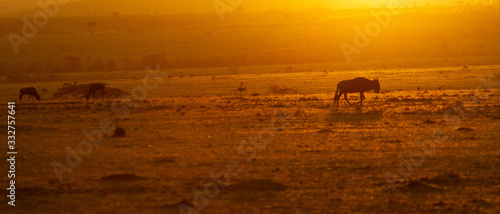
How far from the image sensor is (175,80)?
51.7 meters

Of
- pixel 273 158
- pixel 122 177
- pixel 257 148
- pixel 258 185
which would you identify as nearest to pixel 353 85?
pixel 257 148

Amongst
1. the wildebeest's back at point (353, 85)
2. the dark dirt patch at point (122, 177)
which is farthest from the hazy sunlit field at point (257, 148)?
the wildebeest's back at point (353, 85)

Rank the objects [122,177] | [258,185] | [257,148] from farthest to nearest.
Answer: [257,148], [122,177], [258,185]

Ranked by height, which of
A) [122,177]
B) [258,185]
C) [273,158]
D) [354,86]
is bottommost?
[258,185]

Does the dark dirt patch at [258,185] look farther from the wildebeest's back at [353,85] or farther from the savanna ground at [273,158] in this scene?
the wildebeest's back at [353,85]

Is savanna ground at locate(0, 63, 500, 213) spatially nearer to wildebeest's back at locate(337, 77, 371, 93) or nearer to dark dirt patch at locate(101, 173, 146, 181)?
dark dirt patch at locate(101, 173, 146, 181)

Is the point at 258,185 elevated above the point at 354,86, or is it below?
below

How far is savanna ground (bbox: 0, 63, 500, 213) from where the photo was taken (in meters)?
10.3

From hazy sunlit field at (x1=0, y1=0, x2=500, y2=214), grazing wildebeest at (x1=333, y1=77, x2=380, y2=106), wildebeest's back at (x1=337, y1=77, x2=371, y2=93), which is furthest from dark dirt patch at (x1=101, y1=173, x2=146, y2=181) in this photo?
wildebeest's back at (x1=337, y1=77, x2=371, y2=93)

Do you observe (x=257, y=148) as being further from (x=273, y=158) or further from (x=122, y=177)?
(x=122, y=177)

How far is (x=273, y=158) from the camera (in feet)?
47.7

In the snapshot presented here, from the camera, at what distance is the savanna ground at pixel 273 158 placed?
10.3m

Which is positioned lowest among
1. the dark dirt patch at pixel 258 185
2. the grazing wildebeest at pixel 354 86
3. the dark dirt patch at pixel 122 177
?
the dark dirt patch at pixel 258 185

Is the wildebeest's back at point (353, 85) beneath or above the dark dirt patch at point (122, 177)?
above
